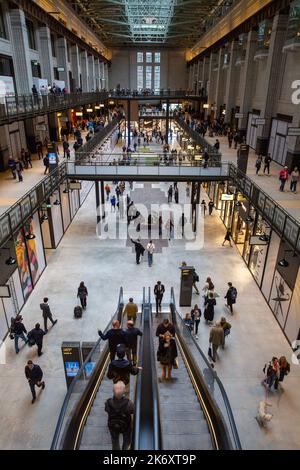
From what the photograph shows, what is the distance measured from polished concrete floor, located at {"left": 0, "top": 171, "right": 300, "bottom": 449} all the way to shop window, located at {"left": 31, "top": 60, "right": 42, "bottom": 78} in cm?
1413

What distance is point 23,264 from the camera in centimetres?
1298

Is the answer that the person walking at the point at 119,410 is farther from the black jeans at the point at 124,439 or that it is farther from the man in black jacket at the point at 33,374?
the man in black jacket at the point at 33,374

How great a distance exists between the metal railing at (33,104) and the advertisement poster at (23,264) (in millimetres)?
5712

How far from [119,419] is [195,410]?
2.41m

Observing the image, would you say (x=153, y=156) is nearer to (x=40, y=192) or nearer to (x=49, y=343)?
(x=40, y=192)

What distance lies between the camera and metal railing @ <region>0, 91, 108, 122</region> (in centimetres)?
1523

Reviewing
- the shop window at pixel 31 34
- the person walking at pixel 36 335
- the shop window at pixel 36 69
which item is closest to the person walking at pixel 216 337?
the person walking at pixel 36 335

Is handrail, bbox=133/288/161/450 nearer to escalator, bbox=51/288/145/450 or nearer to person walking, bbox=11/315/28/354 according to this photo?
escalator, bbox=51/288/145/450

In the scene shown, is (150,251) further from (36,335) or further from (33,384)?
(33,384)

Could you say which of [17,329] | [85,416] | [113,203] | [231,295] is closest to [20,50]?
[113,203]

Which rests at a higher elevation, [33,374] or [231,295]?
[33,374]

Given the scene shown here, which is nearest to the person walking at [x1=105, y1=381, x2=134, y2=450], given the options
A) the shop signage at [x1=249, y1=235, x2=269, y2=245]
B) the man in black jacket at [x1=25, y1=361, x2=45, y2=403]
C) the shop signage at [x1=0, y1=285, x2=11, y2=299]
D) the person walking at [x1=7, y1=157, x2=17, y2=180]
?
the man in black jacket at [x1=25, y1=361, x2=45, y2=403]

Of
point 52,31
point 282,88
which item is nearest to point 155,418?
Answer: point 282,88

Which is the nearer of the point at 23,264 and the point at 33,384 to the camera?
the point at 33,384
